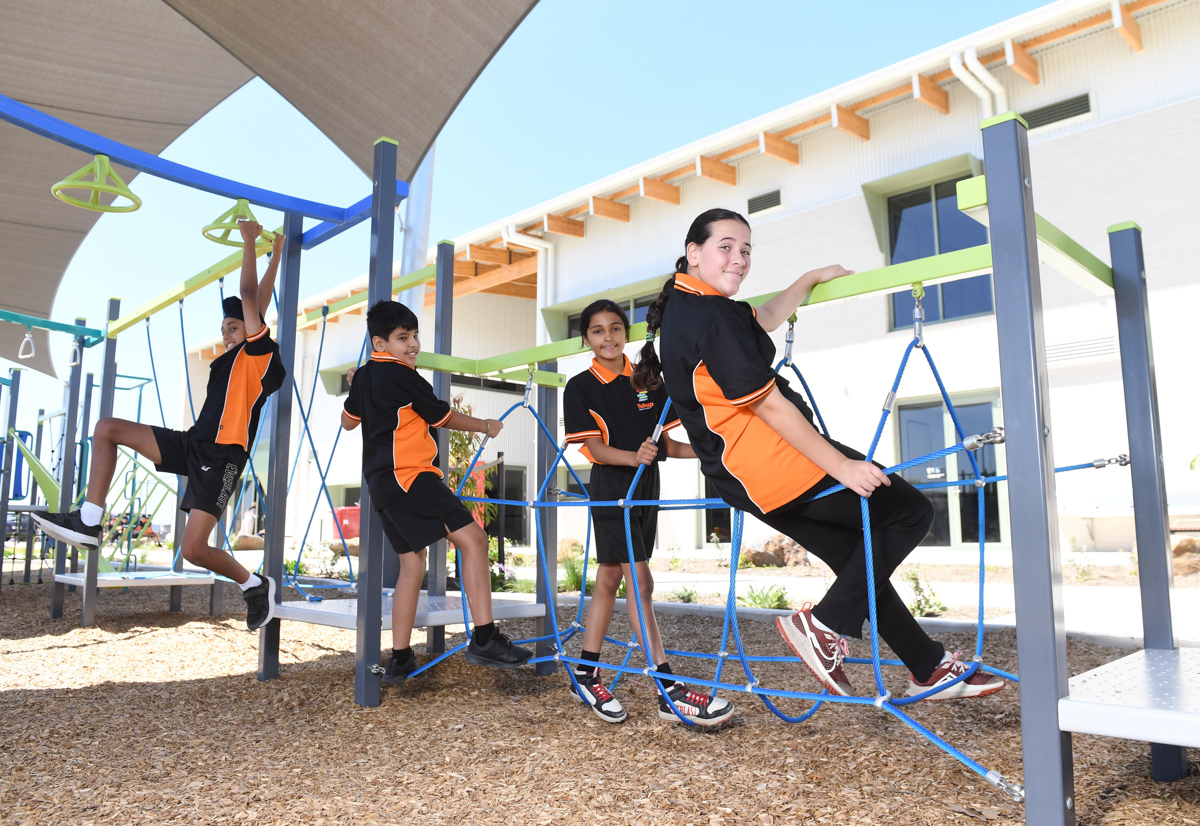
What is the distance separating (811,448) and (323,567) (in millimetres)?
9398

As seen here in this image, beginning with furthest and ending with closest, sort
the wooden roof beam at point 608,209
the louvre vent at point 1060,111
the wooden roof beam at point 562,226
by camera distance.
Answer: the wooden roof beam at point 562,226 → the wooden roof beam at point 608,209 → the louvre vent at point 1060,111

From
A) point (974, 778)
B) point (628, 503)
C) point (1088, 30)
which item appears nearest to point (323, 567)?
point (628, 503)

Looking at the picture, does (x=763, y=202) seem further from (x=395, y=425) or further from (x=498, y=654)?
(x=498, y=654)

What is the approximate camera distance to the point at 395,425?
2.99 m

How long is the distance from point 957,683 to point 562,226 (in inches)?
433

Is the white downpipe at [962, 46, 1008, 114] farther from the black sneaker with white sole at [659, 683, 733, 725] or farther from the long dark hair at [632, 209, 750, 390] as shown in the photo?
the black sneaker with white sole at [659, 683, 733, 725]

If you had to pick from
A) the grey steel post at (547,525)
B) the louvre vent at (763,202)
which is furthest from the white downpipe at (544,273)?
the grey steel post at (547,525)

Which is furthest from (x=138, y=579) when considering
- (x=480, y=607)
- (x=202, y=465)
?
(x=480, y=607)

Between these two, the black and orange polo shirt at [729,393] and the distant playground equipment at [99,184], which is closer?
the black and orange polo shirt at [729,393]

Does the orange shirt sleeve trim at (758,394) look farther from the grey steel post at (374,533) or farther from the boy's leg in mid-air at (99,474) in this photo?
the boy's leg in mid-air at (99,474)

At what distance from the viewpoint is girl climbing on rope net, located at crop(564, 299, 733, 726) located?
2.84 meters

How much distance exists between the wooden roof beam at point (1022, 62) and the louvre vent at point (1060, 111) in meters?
0.29

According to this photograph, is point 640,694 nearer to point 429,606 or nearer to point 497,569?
point 429,606

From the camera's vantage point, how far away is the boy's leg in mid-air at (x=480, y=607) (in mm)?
2801
